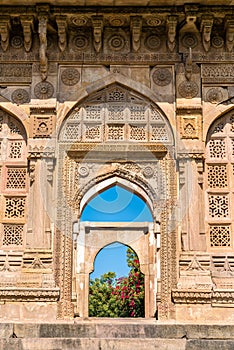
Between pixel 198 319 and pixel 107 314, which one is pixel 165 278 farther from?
pixel 107 314

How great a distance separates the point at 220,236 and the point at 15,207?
3300mm

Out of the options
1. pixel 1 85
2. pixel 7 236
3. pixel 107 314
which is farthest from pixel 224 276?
pixel 107 314

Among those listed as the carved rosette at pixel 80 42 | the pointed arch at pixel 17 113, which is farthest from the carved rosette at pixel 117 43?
the pointed arch at pixel 17 113

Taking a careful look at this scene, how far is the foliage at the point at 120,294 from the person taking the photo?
70.5ft

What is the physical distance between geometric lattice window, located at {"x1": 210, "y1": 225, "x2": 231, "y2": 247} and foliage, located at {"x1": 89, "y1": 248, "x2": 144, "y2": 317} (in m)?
11.2

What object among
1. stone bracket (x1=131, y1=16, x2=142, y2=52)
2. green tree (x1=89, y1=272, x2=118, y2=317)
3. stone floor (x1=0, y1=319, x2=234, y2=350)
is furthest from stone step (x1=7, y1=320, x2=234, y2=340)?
green tree (x1=89, y1=272, x2=118, y2=317)

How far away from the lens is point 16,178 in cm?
916

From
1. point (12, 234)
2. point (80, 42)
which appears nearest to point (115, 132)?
point (80, 42)

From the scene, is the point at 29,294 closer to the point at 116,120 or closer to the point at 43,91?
the point at 116,120

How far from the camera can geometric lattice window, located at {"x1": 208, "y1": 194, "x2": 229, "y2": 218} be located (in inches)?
353

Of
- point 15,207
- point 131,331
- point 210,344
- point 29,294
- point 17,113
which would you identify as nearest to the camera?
point 210,344

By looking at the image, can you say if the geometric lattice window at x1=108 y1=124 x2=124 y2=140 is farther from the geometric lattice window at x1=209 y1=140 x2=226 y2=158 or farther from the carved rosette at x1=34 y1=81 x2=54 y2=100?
the geometric lattice window at x1=209 y1=140 x2=226 y2=158

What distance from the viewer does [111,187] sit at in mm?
9359

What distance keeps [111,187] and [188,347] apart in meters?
4.78
